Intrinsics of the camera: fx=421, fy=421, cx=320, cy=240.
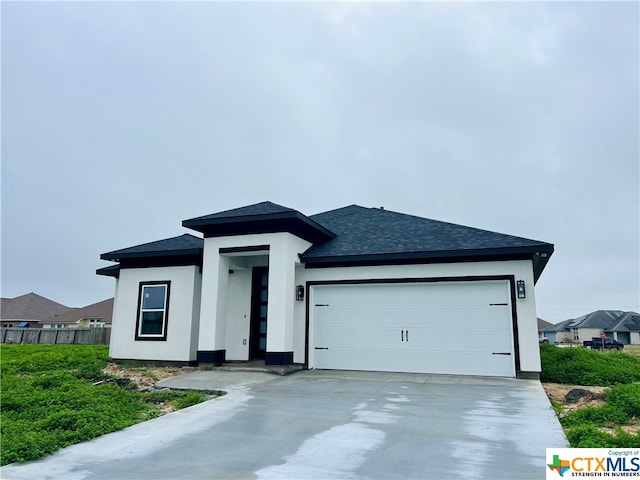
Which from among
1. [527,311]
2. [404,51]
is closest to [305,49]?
[404,51]

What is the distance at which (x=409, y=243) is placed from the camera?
427 inches

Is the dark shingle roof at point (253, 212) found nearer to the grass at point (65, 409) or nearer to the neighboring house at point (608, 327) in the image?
the grass at point (65, 409)

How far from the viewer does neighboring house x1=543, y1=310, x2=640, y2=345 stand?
140 ft

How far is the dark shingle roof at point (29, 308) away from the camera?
38656mm

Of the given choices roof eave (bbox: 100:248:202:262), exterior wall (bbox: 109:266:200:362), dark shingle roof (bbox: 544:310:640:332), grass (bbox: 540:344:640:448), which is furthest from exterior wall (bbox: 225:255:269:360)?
dark shingle roof (bbox: 544:310:640:332)

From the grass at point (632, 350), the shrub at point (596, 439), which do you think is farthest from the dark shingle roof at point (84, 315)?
the shrub at point (596, 439)

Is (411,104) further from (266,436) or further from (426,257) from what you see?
(266,436)

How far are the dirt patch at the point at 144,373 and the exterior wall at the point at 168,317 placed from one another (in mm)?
522

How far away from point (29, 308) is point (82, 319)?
19.2ft

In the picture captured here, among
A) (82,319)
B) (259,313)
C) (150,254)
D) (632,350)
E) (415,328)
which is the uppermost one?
(150,254)

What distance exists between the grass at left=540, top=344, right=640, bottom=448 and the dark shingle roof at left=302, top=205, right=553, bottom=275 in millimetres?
2537

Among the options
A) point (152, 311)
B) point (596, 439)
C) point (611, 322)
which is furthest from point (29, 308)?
point (611, 322)

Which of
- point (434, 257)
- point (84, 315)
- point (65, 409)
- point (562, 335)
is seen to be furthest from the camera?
→ point (562, 335)

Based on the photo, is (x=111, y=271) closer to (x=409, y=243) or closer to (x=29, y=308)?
(x=409, y=243)
